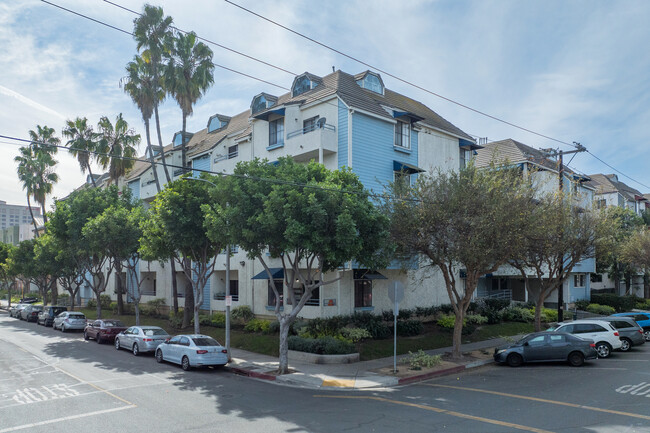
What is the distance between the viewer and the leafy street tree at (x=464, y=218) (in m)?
18.7

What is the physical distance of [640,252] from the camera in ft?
118

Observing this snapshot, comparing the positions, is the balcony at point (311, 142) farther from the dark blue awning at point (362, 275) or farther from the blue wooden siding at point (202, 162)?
the blue wooden siding at point (202, 162)

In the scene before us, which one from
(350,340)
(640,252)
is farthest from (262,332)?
(640,252)

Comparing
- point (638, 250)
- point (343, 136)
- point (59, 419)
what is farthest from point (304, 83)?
point (638, 250)

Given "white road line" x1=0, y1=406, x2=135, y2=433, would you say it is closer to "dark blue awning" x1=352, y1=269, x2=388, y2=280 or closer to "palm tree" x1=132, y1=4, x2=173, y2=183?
"dark blue awning" x1=352, y1=269, x2=388, y2=280

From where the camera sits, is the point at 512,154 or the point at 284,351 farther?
the point at 512,154

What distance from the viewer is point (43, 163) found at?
47281mm

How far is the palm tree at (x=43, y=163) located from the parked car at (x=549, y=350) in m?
43.4

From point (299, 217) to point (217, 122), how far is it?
1022 inches

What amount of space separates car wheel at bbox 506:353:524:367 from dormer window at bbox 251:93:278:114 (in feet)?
69.0

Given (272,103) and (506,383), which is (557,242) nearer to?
(506,383)

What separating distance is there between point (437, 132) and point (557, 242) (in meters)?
10.7

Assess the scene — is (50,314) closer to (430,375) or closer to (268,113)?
(268,113)

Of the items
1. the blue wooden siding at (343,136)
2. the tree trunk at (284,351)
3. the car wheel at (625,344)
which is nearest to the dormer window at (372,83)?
the blue wooden siding at (343,136)
